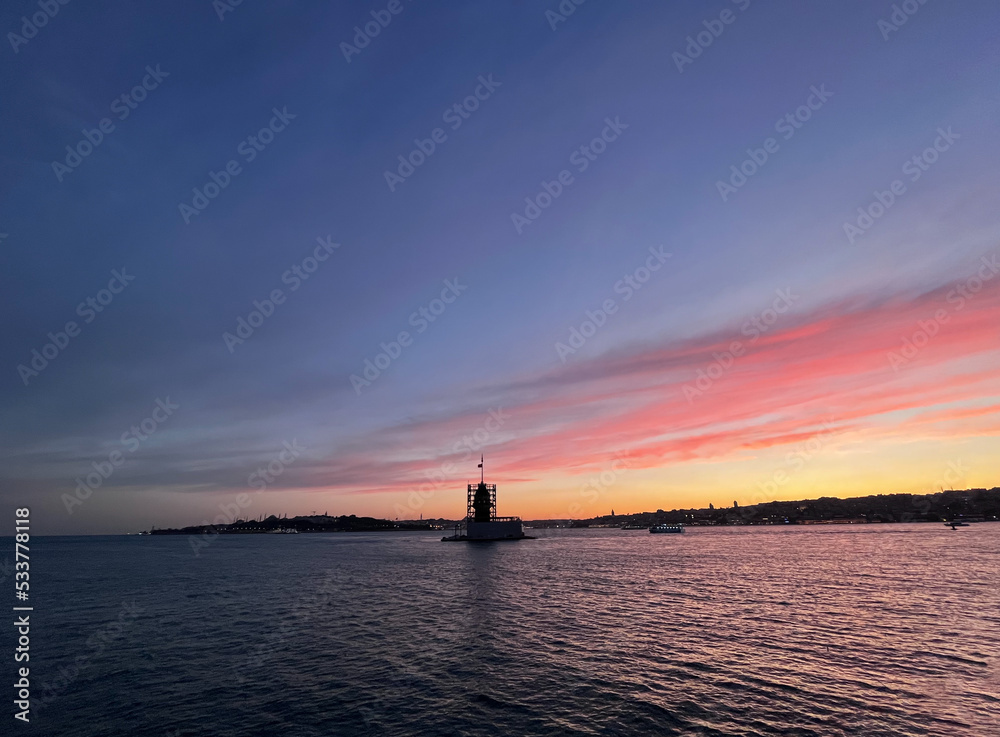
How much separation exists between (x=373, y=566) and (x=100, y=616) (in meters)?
53.8

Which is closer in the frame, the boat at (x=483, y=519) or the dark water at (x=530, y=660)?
the dark water at (x=530, y=660)

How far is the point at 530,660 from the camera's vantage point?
31.6 meters

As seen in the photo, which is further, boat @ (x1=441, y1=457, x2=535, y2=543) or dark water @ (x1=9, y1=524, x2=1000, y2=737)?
boat @ (x1=441, y1=457, x2=535, y2=543)

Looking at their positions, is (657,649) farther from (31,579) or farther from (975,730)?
(31,579)

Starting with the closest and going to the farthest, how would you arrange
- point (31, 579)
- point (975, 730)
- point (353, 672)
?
point (975, 730) → point (353, 672) → point (31, 579)

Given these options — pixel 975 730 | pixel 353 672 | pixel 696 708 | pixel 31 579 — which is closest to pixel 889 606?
pixel 975 730

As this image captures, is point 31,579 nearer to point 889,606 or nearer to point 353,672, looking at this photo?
point 353,672

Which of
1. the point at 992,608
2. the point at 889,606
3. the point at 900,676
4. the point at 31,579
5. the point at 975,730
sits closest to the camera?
the point at 975,730

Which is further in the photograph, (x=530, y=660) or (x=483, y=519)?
(x=483, y=519)

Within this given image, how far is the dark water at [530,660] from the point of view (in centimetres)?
2273

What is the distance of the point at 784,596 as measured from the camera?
54.0 metres

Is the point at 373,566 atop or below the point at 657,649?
below

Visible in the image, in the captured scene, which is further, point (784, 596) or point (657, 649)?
point (784, 596)

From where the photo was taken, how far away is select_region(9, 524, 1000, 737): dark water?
22734 mm
